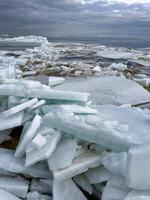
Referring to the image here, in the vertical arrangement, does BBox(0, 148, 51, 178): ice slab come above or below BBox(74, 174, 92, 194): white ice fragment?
above

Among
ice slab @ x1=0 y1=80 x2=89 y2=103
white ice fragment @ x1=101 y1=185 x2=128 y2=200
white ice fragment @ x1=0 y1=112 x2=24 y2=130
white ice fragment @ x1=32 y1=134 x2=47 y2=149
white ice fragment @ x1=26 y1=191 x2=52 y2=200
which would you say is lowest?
white ice fragment @ x1=26 y1=191 x2=52 y2=200

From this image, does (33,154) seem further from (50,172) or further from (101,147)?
(101,147)

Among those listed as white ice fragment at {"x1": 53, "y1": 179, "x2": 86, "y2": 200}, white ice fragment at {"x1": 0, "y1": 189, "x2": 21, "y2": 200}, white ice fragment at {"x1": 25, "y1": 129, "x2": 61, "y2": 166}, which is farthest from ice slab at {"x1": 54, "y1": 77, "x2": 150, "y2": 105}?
white ice fragment at {"x1": 0, "y1": 189, "x2": 21, "y2": 200}

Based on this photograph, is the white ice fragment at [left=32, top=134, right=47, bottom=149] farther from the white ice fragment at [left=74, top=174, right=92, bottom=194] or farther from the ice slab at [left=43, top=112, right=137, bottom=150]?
the white ice fragment at [left=74, top=174, right=92, bottom=194]

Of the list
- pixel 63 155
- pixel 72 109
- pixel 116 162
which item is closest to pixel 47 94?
pixel 72 109

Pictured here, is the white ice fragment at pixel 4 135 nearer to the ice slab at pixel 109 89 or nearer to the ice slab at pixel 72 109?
the ice slab at pixel 72 109

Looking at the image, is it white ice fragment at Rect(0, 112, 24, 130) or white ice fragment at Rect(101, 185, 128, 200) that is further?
white ice fragment at Rect(0, 112, 24, 130)

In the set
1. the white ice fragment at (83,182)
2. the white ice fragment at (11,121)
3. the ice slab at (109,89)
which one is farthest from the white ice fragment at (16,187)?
the ice slab at (109,89)

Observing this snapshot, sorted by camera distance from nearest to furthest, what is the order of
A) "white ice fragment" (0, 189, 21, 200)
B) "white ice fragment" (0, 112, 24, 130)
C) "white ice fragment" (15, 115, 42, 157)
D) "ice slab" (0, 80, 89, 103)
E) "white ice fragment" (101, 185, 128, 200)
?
"white ice fragment" (101, 185, 128, 200)
"white ice fragment" (0, 189, 21, 200)
"white ice fragment" (15, 115, 42, 157)
"white ice fragment" (0, 112, 24, 130)
"ice slab" (0, 80, 89, 103)

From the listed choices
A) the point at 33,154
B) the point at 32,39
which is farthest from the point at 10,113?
the point at 32,39
